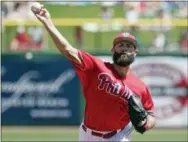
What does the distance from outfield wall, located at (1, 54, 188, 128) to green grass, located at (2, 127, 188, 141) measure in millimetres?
198

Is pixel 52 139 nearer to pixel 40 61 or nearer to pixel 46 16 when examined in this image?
pixel 40 61

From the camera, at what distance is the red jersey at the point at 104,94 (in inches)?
250

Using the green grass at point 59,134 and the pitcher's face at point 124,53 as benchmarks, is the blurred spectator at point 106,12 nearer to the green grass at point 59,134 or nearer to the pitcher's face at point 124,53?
the green grass at point 59,134

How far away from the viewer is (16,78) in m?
13.6

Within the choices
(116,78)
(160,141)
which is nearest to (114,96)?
(116,78)

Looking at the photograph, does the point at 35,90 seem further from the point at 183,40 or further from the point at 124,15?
the point at 183,40

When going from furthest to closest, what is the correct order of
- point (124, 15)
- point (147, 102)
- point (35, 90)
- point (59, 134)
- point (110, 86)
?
point (124, 15), point (35, 90), point (59, 134), point (147, 102), point (110, 86)

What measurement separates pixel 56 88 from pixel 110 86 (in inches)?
291

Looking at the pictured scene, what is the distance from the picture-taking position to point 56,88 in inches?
539

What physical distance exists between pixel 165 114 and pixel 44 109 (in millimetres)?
2522

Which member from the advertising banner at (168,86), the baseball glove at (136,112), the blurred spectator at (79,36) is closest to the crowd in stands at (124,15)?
the blurred spectator at (79,36)

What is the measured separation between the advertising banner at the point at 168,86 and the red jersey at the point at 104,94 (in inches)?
283

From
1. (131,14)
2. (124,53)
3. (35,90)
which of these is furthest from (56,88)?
(124,53)

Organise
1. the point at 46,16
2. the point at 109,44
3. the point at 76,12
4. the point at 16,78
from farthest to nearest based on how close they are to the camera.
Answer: the point at 76,12 < the point at 109,44 < the point at 16,78 < the point at 46,16
